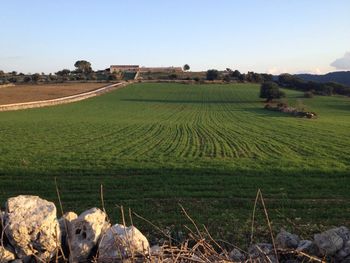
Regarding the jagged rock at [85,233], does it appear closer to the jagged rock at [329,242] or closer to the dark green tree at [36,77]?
the jagged rock at [329,242]

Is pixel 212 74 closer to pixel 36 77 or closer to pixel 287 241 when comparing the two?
pixel 36 77

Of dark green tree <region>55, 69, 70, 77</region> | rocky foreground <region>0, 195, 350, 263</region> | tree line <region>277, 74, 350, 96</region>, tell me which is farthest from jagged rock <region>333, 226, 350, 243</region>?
dark green tree <region>55, 69, 70, 77</region>

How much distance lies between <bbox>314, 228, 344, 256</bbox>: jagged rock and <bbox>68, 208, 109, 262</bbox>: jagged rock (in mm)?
3111

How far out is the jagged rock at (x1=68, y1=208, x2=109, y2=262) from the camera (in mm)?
5691

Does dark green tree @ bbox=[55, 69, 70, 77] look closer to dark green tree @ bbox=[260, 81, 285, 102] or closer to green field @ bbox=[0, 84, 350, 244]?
dark green tree @ bbox=[260, 81, 285, 102]

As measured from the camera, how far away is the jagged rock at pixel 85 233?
224 inches

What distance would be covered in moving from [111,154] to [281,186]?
35.9 ft

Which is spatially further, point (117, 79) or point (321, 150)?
point (117, 79)

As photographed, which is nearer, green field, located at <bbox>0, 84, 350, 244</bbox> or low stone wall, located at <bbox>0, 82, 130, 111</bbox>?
green field, located at <bbox>0, 84, 350, 244</bbox>

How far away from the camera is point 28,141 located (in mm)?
31203

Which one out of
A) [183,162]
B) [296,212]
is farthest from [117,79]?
[296,212]

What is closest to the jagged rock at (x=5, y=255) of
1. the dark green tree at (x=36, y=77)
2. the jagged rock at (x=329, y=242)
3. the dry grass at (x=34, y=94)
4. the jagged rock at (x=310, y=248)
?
the jagged rock at (x=310, y=248)

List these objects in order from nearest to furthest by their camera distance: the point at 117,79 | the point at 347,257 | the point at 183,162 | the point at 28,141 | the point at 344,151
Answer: the point at 347,257 → the point at 183,162 → the point at 344,151 → the point at 28,141 → the point at 117,79

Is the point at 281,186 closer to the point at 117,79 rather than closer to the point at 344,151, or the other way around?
the point at 344,151
